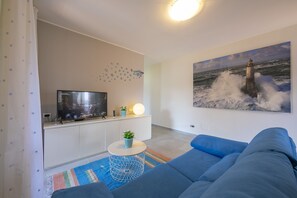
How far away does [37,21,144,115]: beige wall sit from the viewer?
7.45 feet

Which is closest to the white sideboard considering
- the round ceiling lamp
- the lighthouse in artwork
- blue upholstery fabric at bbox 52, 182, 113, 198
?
blue upholstery fabric at bbox 52, 182, 113, 198

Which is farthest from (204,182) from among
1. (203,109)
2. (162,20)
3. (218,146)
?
(203,109)

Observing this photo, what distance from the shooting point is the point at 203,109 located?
3500 millimetres

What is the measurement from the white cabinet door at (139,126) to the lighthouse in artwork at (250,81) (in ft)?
7.76

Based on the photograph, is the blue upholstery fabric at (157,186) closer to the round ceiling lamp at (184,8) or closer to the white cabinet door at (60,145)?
the white cabinet door at (60,145)

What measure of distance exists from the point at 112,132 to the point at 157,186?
→ 1.78 m

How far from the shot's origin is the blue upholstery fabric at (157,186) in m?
0.97

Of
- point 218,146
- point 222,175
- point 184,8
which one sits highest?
point 184,8

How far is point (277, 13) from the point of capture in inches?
76.7

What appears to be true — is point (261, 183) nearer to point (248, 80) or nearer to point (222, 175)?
point (222, 175)

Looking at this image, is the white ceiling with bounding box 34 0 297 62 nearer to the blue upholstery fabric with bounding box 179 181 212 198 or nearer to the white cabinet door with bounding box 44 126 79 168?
the white cabinet door with bounding box 44 126 79 168

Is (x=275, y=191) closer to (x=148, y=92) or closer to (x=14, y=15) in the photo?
(x=14, y=15)

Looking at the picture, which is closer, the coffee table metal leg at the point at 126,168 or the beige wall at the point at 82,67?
the coffee table metal leg at the point at 126,168

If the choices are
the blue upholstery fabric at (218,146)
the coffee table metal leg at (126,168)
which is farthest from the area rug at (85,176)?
the blue upholstery fabric at (218,146)
